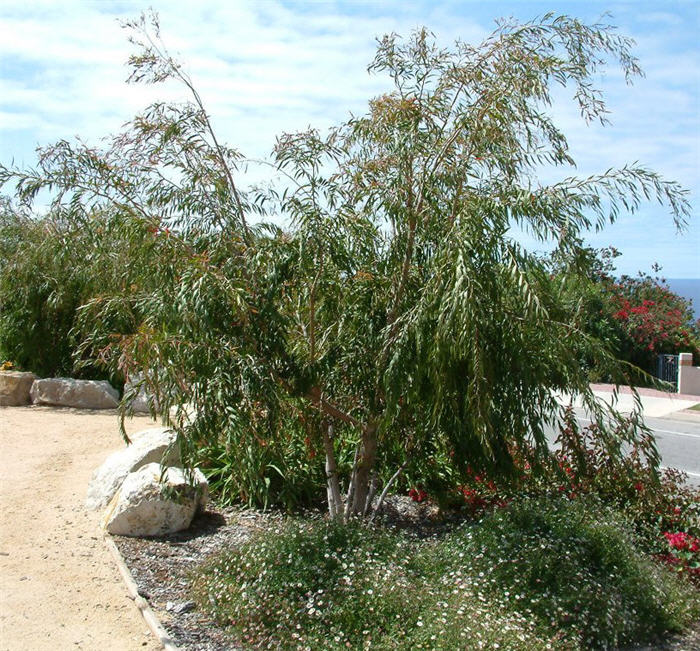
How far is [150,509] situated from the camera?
6004 millimetres

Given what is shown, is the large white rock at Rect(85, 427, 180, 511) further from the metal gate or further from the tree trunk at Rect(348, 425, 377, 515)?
the metal gate

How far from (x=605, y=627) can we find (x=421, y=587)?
1033 mm

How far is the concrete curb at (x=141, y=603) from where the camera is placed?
4195 millimetres

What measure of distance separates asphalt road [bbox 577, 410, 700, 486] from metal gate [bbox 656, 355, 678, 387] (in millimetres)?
6305

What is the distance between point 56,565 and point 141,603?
1.12 metres

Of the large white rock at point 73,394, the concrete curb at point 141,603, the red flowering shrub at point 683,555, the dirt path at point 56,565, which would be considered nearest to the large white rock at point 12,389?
the large white rock at point 73,394

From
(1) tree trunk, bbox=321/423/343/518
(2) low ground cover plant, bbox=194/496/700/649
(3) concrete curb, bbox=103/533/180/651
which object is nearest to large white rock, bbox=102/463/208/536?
(3) concrete curb, bbox=103/533/180/651

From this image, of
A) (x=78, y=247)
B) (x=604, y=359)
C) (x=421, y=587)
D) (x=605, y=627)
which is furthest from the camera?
(x=78, y=247)

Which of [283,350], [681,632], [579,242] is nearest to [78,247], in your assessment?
[283,350]

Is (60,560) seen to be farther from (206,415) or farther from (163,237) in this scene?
(163,237)

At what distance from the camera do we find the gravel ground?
4262mm

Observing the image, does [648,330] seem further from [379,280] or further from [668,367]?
[379,280]

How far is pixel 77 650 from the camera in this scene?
13.7 ft

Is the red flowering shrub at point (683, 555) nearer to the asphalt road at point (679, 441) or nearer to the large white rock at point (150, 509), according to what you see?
the asphalt road at point (679, 441)
